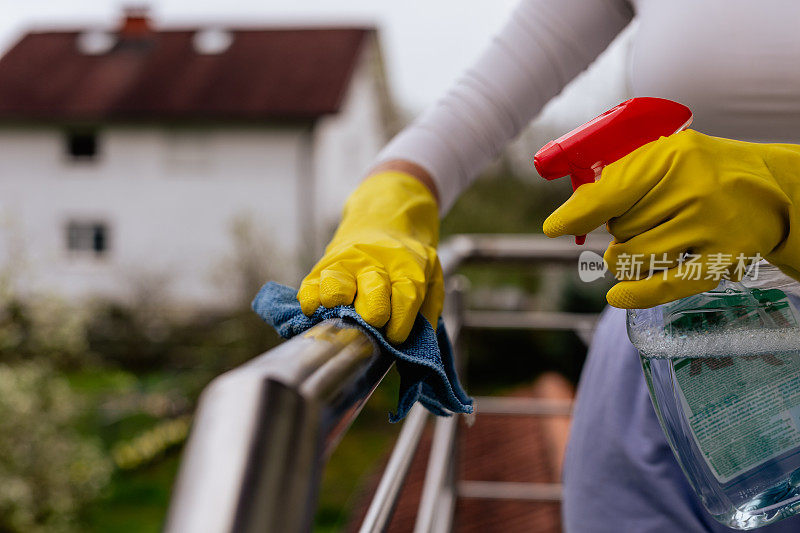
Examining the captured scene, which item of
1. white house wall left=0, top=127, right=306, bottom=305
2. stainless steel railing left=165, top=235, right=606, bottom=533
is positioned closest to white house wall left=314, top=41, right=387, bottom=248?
white house wall left=0, top=127, right=306, bottom=305

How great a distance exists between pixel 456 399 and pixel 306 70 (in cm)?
1256

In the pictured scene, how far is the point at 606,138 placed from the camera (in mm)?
523

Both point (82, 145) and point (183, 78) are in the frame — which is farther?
point (82, 145)

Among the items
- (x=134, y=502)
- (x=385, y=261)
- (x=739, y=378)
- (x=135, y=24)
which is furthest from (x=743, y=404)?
(x=135, y=24)

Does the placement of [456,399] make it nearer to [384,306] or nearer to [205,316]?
[384,306]

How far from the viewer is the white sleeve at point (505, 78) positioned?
0.93 m

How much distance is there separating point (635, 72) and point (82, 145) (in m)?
13.2

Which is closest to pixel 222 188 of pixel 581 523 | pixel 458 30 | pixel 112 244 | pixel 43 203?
pixel 112 244

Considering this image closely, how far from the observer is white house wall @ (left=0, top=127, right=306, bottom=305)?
38.8 ft

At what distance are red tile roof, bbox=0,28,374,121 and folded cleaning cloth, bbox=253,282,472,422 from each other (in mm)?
11310

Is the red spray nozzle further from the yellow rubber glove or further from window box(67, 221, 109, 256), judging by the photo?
window box(67, 221, 109, 256)

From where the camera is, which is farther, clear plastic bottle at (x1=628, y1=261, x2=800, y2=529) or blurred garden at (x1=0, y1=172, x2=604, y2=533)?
blurred garden at (x1=0, y1=172, x2=604, y2=533)

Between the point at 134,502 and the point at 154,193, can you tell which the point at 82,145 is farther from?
the point at 134,502

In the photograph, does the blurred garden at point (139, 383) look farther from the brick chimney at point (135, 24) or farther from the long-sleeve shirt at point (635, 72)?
the brick chimney at point (135, 24)
